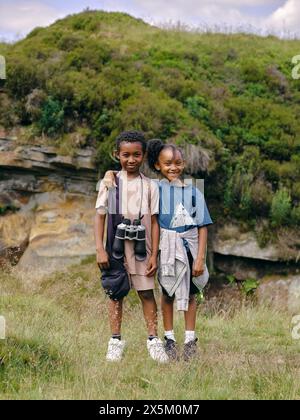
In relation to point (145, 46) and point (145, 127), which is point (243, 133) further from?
point (145, 46)

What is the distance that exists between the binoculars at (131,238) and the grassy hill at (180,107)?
6358mm

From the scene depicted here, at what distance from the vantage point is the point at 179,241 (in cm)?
500

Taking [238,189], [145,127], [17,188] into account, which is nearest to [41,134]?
[17,188]

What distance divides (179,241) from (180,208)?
0.28m

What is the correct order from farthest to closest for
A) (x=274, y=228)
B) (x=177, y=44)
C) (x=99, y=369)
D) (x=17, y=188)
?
(x=177, y=44)
(x=17, y=188)
(x=274, y=228)
(x=99, y=369)

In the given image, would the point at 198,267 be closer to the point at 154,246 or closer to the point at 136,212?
the point at 154,246

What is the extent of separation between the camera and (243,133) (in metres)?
12.2

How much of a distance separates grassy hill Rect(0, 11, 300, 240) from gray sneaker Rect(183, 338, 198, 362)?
20.6 ft

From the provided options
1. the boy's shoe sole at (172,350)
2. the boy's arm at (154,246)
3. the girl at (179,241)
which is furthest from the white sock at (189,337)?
the boy's arm at (154,246)

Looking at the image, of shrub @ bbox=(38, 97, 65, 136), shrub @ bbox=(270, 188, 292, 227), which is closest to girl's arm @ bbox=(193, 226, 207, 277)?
shrub @ bbox=(270, 188, 292, 227)

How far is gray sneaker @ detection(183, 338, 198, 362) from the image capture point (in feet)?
15.6

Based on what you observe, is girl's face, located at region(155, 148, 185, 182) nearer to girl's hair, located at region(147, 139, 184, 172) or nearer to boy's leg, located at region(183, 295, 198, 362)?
girl's hair, located at region(147, 139, 184, 172)

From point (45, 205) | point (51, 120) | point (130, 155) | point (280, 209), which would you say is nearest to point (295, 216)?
point (280, 209)

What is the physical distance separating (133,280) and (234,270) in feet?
21.2
